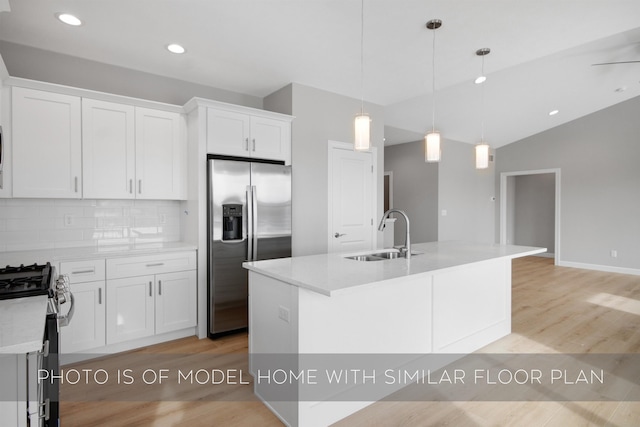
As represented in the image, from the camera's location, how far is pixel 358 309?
6.98 feet

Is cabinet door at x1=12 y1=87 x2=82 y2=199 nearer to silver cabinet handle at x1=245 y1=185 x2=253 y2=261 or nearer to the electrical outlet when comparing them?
silver cabinet handle at x1=245 y1=185 x2=253 y2=261

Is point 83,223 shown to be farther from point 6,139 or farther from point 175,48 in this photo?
point 175,48

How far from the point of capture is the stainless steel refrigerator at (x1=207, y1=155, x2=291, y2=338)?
10.7 ft

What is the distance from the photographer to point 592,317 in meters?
3.87

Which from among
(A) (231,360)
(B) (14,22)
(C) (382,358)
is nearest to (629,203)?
(C) (382,358)

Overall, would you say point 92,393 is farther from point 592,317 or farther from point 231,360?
point 592,317

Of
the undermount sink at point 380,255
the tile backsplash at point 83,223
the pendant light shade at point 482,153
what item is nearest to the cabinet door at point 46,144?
the tile backsplash at point 83,223

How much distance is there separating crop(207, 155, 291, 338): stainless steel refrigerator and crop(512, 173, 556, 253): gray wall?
7569 mm

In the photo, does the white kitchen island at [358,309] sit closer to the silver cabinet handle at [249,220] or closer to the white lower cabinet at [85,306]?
the silver cabinet handle at [249,220]

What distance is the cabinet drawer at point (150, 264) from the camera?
288 centimetres

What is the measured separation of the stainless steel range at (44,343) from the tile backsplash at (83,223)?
4.50 ft

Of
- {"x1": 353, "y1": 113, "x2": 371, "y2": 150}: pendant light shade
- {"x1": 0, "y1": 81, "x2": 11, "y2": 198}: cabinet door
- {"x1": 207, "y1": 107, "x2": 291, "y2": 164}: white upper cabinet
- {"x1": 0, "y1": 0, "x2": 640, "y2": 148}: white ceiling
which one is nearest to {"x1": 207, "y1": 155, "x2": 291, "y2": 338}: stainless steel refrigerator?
{"x1": 207, "y1": 107, "x2": 291, "y2": 164}: white upper cabinet

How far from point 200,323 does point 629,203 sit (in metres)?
7.67

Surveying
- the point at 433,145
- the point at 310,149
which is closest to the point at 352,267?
the point at 433,145
